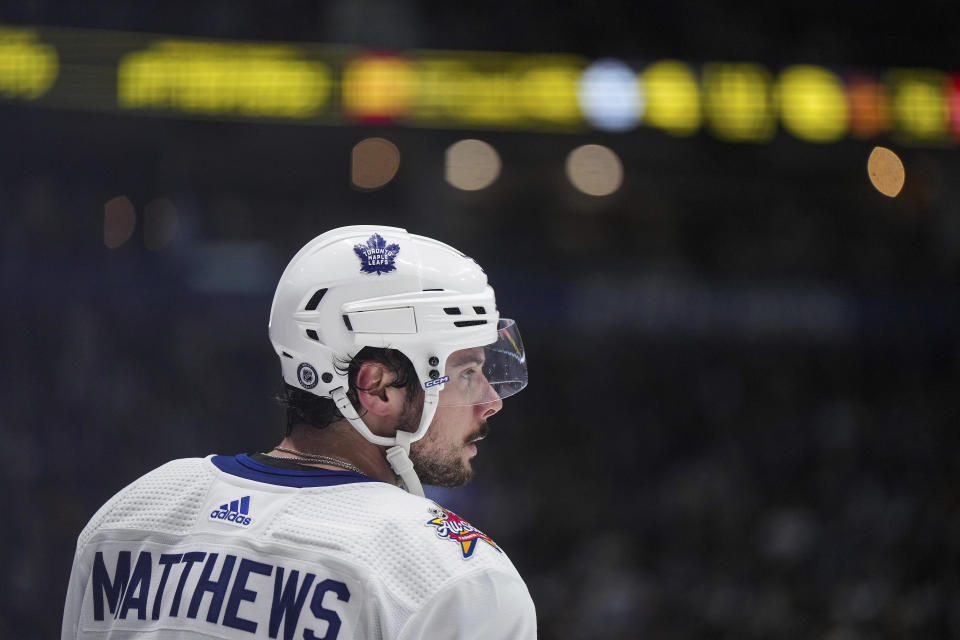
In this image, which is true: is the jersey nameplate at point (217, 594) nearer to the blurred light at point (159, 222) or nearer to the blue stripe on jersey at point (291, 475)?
the blue stripe on jersey at point (291, 475)

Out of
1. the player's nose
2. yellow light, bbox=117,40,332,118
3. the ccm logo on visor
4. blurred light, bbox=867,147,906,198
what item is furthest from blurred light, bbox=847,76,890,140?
the ccm logo on visor

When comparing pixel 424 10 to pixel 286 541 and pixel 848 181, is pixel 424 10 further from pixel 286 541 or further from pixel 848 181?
pixel 286 541

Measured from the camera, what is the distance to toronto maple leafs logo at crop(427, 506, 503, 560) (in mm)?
1254

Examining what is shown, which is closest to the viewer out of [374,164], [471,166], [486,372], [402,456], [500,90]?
[402,456]

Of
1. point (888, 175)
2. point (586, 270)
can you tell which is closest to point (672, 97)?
point (586, 270)

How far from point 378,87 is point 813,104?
11.3ft

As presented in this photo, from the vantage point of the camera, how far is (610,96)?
8.16 meters

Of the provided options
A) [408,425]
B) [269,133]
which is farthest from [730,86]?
[408,425]

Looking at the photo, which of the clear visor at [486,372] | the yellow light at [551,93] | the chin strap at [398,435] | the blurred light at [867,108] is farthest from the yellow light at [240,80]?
the chin strap at [398,435]

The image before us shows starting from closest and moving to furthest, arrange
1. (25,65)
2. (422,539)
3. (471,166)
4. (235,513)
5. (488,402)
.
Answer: (422,539)
(235,513)
(488,402)
(25,65)
(471,166)

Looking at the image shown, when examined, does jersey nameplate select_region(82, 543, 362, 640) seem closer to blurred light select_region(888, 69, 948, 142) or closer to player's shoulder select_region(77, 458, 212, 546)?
player's shoulder select_region(77, 458, 212, 546)

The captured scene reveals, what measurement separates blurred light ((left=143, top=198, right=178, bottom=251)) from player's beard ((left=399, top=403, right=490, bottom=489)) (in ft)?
33.0

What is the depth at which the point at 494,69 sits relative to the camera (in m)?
7.91

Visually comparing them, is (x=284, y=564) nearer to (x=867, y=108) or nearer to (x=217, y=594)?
(x=217, y=594)
